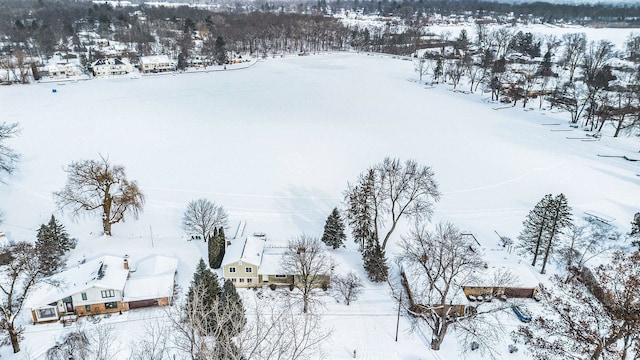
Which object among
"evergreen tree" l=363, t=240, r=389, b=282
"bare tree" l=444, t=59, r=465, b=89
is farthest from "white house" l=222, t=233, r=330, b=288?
"bare tree" l=444, t=59, r=465, b=89

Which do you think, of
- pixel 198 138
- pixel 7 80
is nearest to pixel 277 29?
pixel 7 80

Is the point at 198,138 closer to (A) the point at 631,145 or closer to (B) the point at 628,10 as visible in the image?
(A) the point at 631,145

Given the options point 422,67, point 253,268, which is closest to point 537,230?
point 253,268

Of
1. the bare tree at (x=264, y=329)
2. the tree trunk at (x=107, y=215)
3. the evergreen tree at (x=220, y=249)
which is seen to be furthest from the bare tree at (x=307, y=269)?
the tree trunk at (x=107, y=215)

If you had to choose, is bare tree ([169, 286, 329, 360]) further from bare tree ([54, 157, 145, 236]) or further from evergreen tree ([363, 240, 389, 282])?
bare tree ([54, 157, 145, 236])

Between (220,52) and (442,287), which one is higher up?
(220,52)

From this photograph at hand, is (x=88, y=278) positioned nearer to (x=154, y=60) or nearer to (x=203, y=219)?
(x=203, y=219)

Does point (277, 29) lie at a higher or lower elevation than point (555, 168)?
higher
